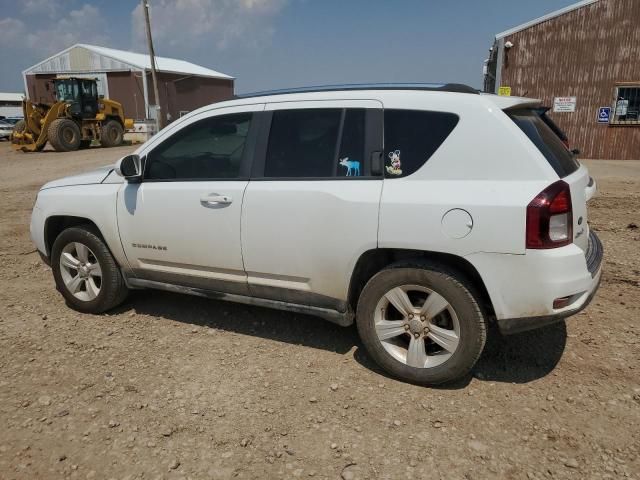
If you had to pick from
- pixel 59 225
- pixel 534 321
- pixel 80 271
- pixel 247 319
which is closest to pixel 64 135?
pixel 59 225

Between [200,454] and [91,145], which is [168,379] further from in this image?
[91,145]

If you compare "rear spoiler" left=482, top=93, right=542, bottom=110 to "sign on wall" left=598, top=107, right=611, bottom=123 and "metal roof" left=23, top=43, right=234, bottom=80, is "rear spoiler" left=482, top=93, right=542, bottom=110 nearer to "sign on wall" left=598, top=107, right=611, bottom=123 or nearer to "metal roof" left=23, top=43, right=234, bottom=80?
"sign on wall" left=598, top=107, right=611, bottom=123

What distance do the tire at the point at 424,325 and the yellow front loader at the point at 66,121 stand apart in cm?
2134

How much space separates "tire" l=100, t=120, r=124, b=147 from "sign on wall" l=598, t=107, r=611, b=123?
19893mm

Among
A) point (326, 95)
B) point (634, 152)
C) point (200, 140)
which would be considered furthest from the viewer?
point (634, 152)

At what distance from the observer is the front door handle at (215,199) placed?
138 inches

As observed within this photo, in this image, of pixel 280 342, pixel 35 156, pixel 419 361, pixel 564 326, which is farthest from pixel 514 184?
pixel 35 156

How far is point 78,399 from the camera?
3.15m

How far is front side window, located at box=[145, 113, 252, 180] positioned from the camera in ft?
11.9

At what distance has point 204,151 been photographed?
3775 millimetres

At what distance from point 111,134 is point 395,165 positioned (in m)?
23.1

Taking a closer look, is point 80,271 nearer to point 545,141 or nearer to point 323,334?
point 323,334

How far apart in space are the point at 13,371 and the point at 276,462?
2137mm

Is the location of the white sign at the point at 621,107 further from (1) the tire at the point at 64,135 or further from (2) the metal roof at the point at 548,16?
(1) the tire at the point at 64,135
